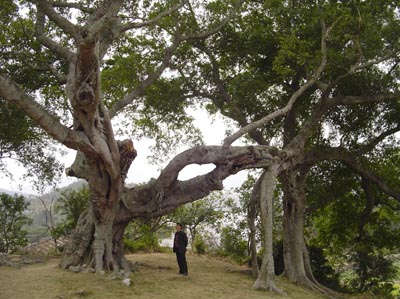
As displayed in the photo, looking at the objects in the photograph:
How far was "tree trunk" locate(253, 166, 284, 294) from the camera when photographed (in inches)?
399

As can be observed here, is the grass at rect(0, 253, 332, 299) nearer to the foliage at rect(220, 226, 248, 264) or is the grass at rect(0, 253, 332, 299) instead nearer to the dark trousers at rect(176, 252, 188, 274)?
the dark trousers at rect(176, 252, 188, 274)

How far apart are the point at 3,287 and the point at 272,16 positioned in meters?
10.7

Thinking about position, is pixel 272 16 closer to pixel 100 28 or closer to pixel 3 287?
pixel 100 28

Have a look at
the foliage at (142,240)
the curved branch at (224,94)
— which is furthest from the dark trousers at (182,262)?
the foliage at (142,240)

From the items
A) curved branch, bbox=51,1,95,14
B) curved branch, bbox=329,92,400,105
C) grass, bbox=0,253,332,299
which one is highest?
curved branch, bbox=51,1,95,14

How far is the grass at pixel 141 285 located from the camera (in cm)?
827

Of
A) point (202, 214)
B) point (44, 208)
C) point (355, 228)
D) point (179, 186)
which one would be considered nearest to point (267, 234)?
point (179, 186)

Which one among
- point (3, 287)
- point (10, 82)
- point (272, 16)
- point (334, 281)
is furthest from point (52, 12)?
point (334, 281)

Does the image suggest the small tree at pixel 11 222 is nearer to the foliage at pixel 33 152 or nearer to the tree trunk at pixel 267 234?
the foliage at pixel 33 152

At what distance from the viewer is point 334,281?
16.1 m

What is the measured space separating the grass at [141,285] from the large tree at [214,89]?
0.76 m

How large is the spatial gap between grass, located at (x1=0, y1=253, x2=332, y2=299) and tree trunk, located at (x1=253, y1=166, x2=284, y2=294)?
1.03ft

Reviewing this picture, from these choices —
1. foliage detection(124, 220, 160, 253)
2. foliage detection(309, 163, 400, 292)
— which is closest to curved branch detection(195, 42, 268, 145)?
foliage detection(309, 163, 400, 292)

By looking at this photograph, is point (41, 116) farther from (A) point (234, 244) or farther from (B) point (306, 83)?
(A) point (234, 244)
